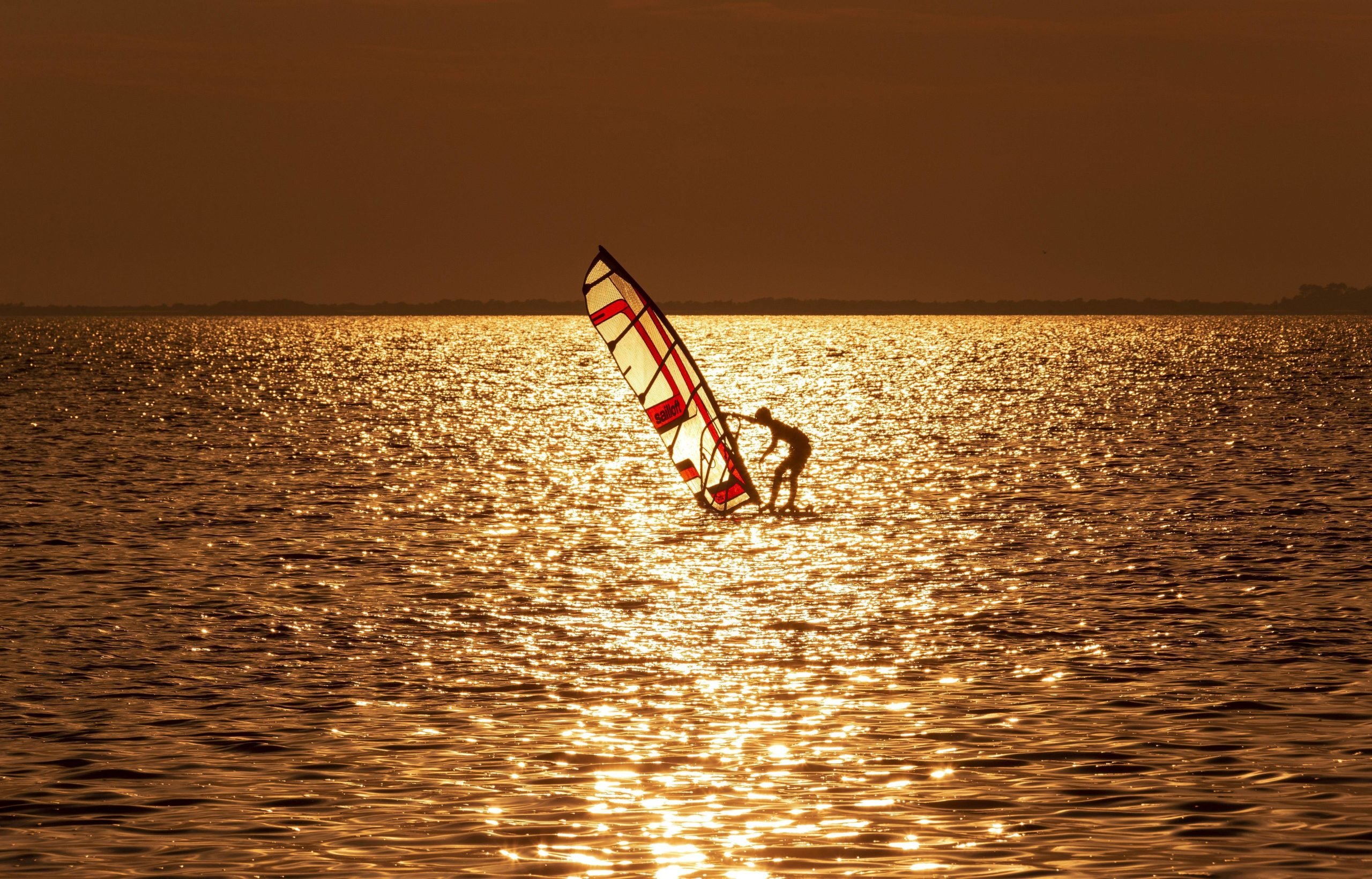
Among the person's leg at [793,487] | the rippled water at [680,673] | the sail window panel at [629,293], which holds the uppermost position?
the sail window panel at [629,293]

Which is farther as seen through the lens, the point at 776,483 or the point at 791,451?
the point at 776,483

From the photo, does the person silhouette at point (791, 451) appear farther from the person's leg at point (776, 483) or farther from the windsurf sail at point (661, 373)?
the windsurf sail at point (661, 373)

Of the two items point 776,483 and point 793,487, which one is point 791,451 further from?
point 793,487

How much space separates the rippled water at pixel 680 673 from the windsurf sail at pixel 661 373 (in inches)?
46.5

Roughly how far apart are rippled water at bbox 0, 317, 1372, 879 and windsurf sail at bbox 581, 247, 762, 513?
118cm

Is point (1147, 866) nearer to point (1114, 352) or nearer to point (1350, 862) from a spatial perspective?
point (1350, 862)

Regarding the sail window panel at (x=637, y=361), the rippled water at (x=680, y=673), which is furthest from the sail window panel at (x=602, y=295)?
the rippled water at (x=680, y=673)

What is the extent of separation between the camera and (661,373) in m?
25.8

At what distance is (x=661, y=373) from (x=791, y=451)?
245cm

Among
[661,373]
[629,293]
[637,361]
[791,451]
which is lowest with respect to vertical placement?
[791,451]

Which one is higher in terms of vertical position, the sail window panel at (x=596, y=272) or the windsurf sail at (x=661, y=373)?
the sail window panel at (x=596, y=272)

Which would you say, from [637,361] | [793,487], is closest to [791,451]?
[793,487]

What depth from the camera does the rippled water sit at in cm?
952

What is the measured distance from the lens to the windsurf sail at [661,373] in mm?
25062
